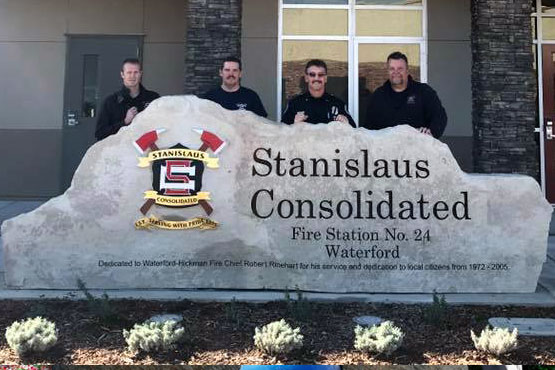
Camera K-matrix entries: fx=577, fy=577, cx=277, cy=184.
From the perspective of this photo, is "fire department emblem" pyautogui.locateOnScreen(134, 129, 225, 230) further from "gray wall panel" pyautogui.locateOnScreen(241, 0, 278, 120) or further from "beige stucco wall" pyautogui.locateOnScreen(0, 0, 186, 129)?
"beige stucco wall" pyautogui.locateOnScreen(0, 0, 186, 129)

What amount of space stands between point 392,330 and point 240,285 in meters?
1.72

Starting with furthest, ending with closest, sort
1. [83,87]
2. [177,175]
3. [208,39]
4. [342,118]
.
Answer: [83,87] → [208,39] → [342,118] → [177,175]

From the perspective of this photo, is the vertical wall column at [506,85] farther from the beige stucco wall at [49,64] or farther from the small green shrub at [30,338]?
the small green shrub at [30,338]

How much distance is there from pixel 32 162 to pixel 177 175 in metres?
5.76

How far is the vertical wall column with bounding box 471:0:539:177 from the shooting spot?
321 inches

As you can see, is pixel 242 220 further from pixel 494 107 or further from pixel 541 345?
pixel 494 107

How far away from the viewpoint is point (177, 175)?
5.12 metres

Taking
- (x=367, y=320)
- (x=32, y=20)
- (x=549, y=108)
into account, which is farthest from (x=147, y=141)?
(x=549, y=108)

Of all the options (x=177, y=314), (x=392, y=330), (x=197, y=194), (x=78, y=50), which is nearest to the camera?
(x=392, y=330)

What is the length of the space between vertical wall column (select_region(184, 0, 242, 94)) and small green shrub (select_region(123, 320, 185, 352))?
4.73 meters

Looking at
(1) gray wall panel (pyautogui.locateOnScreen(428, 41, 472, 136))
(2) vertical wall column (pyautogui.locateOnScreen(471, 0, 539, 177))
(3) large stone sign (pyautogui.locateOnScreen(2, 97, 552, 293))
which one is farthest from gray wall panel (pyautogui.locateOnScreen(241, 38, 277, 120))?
(3) large stone sign (pyautogui.locateOnScreen(2, 97, 552, 293))

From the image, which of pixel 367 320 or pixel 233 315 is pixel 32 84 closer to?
pixel 233 315

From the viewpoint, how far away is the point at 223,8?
26.3ft

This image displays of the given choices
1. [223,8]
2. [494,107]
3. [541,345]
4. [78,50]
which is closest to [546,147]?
[494,107]
